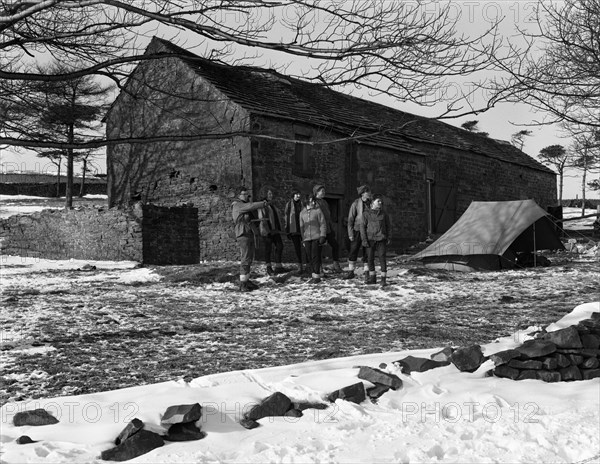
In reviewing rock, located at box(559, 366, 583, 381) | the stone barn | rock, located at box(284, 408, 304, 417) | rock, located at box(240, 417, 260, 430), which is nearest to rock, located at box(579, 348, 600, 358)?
rock, located at box(559, 366, 583, 381)

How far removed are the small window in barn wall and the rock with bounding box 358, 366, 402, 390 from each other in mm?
13120

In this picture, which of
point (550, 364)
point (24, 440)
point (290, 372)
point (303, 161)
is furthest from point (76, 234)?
point (550, 364)

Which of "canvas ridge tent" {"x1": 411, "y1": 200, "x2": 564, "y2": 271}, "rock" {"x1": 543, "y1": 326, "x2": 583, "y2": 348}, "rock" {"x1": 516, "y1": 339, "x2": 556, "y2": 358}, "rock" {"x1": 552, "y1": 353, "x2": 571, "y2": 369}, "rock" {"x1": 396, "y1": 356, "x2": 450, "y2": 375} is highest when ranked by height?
"canvas ridge tent" {"x1": 411, "y1": 200, "x2": 564, "y2": 271}

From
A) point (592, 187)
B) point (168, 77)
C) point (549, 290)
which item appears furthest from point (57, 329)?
point (592, 187)

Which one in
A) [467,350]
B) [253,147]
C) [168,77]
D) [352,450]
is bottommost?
[352,450]

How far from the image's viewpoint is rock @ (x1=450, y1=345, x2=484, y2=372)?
4.27m

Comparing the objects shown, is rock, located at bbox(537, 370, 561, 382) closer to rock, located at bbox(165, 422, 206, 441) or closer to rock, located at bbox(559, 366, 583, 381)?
rock, located at bbox(559, 366, 583, 381)

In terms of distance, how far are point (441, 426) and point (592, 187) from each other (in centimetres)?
5136

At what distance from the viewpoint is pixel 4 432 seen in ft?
10.5

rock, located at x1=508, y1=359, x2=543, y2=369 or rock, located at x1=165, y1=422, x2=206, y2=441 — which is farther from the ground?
rock, located at x1=508, y1=359, x2=543, y2=369

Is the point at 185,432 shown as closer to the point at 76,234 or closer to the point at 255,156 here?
the point at 255,156

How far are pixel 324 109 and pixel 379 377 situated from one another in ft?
55.4

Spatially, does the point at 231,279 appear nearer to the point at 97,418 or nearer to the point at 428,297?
the point at 428,297

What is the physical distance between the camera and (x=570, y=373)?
13.6 ft
